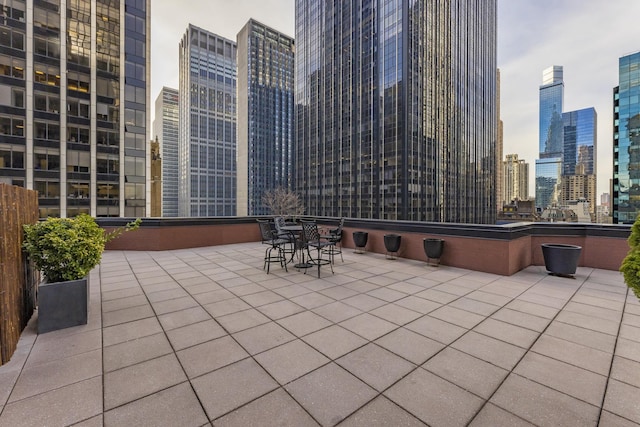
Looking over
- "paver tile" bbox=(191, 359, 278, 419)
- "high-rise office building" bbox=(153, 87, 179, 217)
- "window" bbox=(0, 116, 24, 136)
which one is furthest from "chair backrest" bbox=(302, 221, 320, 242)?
"high-rise office building" bbox=(153, 87, 179, 217)

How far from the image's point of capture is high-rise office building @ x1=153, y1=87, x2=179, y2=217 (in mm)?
145625

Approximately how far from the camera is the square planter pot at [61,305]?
11.6 feet

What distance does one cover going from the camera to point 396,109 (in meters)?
60.3

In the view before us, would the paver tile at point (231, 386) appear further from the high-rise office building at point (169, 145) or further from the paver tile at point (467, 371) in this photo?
the high-rise office building at point (169, 145)

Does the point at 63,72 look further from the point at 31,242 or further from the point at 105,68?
the point at 31,242

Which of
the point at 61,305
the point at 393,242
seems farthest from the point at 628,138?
the point at 61,305

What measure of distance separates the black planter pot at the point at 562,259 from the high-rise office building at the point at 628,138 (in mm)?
78315

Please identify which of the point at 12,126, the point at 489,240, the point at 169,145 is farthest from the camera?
the point at 169,145

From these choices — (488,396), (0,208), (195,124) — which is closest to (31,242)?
(0,208)

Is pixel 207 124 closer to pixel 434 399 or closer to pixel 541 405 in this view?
pixel 434 399

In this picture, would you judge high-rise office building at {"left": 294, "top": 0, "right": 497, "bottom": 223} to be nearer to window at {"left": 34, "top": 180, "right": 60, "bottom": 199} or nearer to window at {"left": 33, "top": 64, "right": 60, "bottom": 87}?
window at {"left": 33, "top": 64, "right": 60, "bottom": 87}

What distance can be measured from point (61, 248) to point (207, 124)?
127 metres

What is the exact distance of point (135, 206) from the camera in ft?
138

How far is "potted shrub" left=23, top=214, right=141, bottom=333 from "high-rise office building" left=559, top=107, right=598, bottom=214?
694 ft
